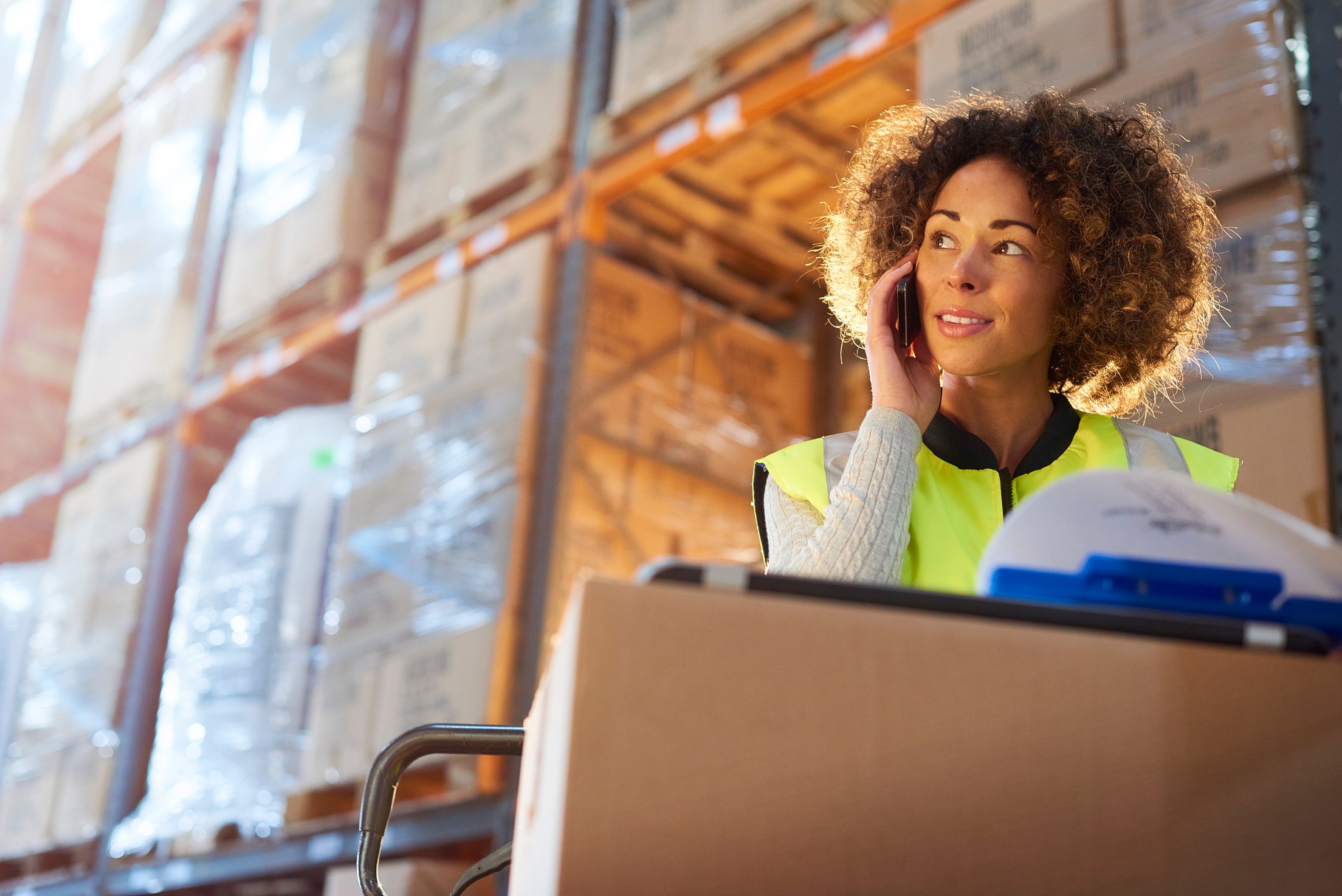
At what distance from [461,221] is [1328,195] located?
289cm

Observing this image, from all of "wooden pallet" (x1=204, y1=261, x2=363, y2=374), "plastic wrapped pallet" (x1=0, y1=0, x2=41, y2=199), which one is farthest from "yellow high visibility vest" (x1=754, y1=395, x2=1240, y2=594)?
"plastic wrapped pallet" (x1=0, y1=0, x2=41, y2=199)

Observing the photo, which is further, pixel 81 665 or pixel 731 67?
pixel 81 665

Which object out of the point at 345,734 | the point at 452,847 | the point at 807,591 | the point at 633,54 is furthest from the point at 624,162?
the point at 807,591

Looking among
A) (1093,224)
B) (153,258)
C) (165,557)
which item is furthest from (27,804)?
(1093,224)

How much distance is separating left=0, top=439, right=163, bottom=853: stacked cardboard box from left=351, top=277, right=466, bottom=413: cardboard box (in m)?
1.48

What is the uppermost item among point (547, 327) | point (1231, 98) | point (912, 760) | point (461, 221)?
point (461, 221)

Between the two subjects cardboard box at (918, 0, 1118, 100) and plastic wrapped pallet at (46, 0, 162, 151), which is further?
plastic wrapped pallet at (46, 0, 162, 151)

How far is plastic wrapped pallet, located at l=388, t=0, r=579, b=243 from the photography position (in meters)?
4.36

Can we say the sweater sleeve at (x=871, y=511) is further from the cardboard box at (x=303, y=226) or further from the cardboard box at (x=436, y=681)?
the cardboard box at (x=303, y=226)

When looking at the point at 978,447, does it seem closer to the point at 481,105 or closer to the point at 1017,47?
the point at 1017,47

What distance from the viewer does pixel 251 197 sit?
5.48 meters

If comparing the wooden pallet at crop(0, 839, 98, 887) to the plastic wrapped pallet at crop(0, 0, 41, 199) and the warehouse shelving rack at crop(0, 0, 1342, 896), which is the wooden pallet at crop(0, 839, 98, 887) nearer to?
the warehouse shelving rack at crop(0, 0, 1342, 896)

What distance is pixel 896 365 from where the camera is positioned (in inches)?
60.8

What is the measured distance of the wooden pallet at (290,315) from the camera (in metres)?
Result: 4.95
